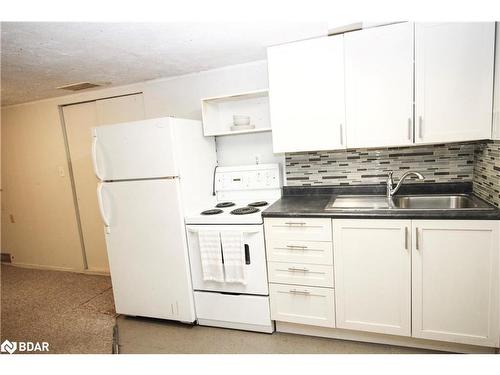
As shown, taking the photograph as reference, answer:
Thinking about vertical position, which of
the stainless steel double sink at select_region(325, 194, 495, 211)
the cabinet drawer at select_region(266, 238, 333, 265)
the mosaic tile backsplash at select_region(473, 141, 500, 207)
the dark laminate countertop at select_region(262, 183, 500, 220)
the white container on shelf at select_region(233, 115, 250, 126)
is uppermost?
the white container on shelf at select_region(233, 115, 250, 126)

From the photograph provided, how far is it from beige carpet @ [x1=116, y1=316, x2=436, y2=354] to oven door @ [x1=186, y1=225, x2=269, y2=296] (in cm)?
34

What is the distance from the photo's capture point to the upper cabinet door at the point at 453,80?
1.68m

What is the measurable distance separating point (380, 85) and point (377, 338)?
1704 mm

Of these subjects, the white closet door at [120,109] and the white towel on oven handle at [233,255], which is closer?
the white towel on oven handle at [233,255]

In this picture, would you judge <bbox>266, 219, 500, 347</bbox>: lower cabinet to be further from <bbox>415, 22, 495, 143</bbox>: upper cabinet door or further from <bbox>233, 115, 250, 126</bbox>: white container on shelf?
<bbox>233, 115, 250, 126</bbox>: white container on shelf

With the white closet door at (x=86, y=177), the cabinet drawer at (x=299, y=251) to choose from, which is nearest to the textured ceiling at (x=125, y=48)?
the white closet door at (x=86, y=177)

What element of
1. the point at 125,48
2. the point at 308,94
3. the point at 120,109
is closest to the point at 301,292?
the point at 308,94

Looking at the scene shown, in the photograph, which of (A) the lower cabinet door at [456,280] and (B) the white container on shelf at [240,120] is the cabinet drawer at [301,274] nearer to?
(A) the lower cabinet door at [456,280]

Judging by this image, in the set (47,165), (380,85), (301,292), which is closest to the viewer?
(380,85)

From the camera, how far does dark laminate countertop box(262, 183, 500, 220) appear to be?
63.8 inches

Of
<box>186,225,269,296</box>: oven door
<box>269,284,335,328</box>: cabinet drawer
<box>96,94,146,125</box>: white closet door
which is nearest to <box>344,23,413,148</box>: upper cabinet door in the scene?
<box>186,225,269,296</box>: oven door

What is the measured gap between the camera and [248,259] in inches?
80.9

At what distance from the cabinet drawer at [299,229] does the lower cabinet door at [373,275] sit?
0.22 ft

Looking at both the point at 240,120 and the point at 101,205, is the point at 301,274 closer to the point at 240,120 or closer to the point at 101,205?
the point at 240,120
